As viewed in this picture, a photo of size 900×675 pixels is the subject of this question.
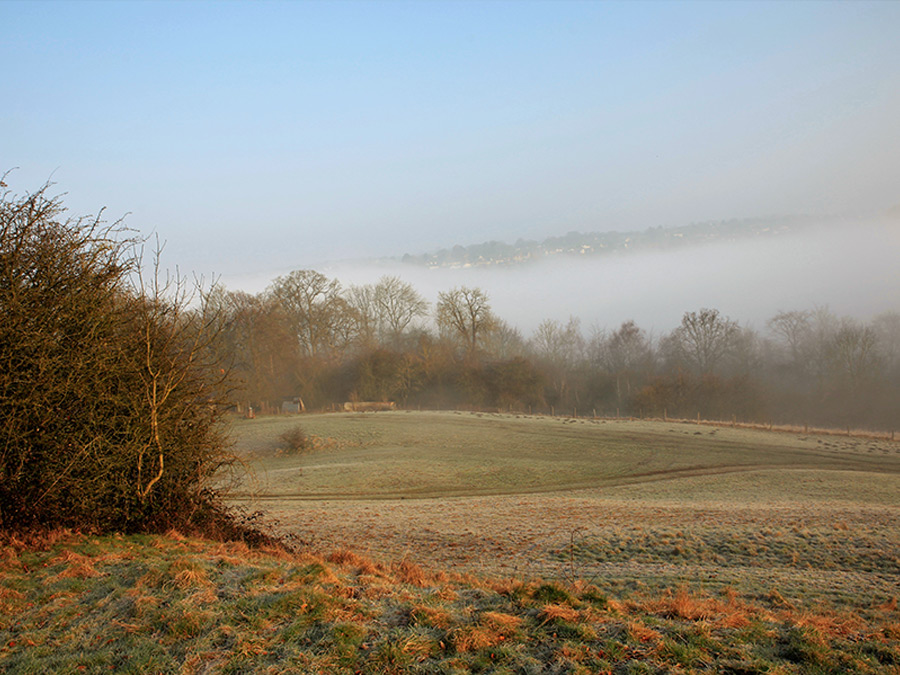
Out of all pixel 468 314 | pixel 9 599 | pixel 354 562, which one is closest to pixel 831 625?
pixel 354 562

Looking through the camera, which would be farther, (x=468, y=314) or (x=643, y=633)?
(x=468, y=314)

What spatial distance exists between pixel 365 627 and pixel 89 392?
729 cm

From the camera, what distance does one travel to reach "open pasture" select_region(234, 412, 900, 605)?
39.8ft

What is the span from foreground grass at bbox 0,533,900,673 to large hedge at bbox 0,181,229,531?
154cm

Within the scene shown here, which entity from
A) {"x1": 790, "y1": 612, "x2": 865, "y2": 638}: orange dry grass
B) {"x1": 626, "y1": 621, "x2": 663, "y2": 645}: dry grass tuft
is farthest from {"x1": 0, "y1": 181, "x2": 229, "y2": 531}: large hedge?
{"x1": 790, "y1": 612, "x2": 865, "y2": 638}: orange dry grass

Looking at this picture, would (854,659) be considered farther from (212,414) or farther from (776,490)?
(776,490)

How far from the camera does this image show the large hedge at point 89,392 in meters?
8.96

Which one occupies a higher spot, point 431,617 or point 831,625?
point 431,617

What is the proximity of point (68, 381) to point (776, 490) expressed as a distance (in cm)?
2847

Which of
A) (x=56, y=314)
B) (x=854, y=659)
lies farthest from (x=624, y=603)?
(x=56, y=314)

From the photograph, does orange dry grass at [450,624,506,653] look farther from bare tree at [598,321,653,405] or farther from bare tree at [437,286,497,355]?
bare tree at [598,321,653,405]

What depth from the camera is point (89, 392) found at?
976 centimetres

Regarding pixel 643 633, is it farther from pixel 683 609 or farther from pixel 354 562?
pixel 354 562

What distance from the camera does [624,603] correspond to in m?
7.29
